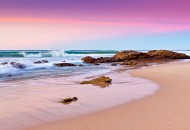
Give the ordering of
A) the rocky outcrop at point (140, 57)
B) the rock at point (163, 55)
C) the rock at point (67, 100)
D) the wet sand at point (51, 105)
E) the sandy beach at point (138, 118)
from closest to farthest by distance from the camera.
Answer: the sandy beach at point (138, 118)
the wet sand at point (51, 105)
the rock at point (67, 100)
the rocky outcrop at point (140, 57)
the rock at point (163, 55)

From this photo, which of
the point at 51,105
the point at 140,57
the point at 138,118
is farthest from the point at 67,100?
the point at 140,57

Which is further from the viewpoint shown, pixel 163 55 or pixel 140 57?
pixel 163 55

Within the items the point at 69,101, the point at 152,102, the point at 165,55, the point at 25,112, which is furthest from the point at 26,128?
the point at 165,55

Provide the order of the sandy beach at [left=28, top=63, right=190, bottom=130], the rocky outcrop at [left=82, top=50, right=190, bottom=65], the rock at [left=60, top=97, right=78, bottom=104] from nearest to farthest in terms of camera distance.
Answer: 1. the sandy beach at [left=28, top=63, right=190, bottom=130]
2. the rock at [left=60, top=97, right=78, bottom=104]
3. the rocky outcrop at [left=82, top=50, right=190, bottom=65]

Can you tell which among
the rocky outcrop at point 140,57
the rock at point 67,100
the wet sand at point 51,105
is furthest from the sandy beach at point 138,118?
the rocky outcrop at point 140,57

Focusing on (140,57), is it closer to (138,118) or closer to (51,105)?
(51,105)

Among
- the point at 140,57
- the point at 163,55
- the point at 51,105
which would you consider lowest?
the point at 140,57

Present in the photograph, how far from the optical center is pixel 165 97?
7457 mm

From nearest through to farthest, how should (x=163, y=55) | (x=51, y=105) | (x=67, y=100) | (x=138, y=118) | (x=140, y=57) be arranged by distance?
(x=138, y=118) < (x=51, y=105) < (x=67, y=100) < (x=140, y=57) < (x=163, y=55)

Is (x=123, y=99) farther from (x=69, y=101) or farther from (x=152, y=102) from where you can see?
(x=69, y=101)

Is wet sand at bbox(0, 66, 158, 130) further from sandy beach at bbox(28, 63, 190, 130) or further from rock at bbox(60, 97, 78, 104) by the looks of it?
sandy beach at bbox(28, 63, 190, 130)

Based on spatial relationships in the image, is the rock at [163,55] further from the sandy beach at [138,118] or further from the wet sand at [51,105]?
the sandy beach at [138,118]

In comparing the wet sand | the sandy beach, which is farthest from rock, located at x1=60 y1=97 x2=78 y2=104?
the sandy beach

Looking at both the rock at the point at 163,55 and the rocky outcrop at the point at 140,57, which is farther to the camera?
the rock at the point at 163,55
